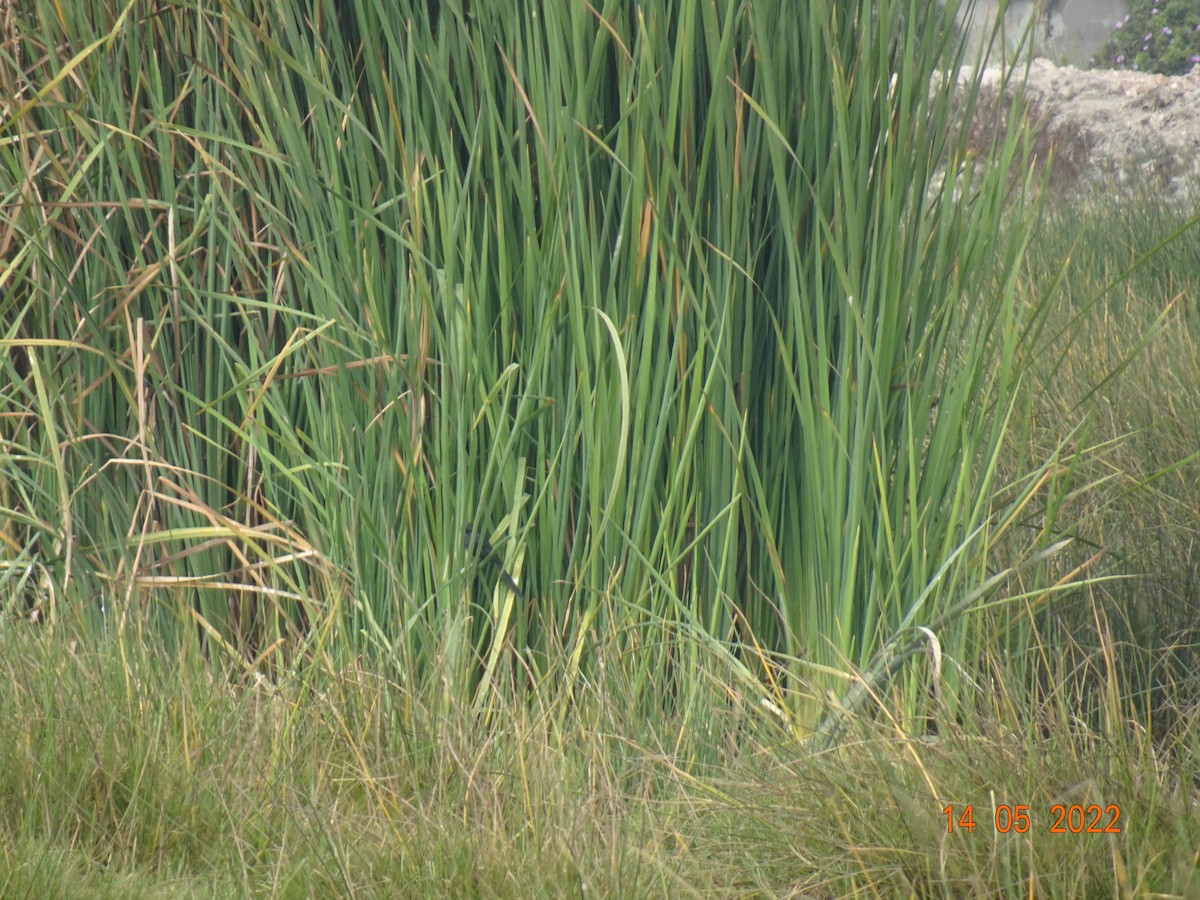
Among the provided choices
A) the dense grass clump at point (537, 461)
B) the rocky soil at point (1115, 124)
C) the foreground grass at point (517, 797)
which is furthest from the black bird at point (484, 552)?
the rocky soil at point (1115, 124)

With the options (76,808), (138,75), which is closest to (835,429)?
(76,808)

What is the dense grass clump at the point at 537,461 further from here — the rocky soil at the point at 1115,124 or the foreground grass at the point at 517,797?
the rocky soil at the point at 1115,124

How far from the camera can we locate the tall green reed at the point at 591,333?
151 cm

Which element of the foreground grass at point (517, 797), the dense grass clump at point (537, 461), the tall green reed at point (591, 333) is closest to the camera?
the foreground grass at point (517, 797)

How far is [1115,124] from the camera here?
10.0 m

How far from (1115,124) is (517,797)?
10.1 m

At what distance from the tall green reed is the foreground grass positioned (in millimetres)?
88

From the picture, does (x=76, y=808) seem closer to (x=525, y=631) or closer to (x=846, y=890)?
(x=525, y=631)

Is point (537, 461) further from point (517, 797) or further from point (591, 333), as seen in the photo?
point (517, 797)

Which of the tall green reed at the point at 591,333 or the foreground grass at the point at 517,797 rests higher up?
the tall green reed at the point at 591,333

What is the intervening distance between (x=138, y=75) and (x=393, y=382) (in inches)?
24.4

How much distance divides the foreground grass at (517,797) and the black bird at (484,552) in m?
0.17

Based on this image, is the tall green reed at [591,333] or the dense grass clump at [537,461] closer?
the dense grass clump at [537,461]

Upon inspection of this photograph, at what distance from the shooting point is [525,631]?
1627mm
